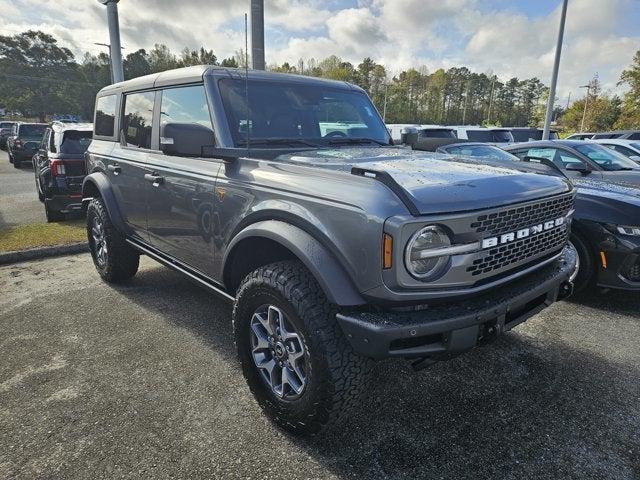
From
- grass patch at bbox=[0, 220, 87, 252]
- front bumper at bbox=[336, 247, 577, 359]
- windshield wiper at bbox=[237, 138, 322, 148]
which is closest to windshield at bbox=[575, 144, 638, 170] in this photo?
windshield wiper at bbox=[237, 138, 322, 148]

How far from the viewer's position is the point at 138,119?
3.98 metres

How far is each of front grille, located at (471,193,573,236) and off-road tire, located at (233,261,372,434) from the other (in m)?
0.83

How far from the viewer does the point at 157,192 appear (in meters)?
3.53

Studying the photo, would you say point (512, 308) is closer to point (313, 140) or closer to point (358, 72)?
point (313, 140)

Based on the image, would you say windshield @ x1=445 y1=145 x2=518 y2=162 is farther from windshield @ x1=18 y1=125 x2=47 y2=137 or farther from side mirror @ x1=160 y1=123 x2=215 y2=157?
windshield @ x1=18 y1=125 x2=47 y2=137

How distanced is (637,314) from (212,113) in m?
4.13

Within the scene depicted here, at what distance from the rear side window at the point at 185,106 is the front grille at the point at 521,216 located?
6.27 feet

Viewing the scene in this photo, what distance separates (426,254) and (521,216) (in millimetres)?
707

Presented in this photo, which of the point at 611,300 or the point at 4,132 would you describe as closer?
the point at 611,300

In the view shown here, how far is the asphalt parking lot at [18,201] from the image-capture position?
806 cm

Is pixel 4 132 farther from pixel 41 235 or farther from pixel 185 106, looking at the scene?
pixel 185 106

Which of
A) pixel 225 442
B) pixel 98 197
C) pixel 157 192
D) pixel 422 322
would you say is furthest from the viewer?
pixel 98 197

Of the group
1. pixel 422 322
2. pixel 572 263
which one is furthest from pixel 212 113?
pixel 572 263

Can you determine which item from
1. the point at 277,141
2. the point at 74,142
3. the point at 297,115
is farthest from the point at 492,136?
the point at 277,141
